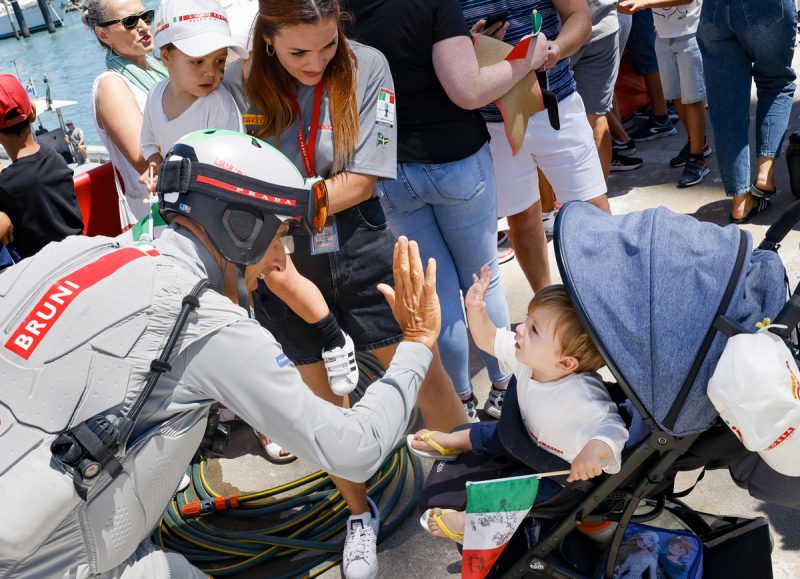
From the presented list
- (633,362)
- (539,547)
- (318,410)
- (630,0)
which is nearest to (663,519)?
(539,547)

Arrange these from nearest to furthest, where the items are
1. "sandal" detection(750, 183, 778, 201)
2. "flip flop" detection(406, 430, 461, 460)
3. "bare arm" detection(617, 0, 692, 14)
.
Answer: "flip flop" detection(406, 430, 461, 460), "sandal" detection(750, 183, 778, 201), "bare arm" detection(617, 0, 692, 14)

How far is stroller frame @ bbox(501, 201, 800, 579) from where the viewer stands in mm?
2025

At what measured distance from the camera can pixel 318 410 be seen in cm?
200

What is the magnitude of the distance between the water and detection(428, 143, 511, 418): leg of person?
456cm

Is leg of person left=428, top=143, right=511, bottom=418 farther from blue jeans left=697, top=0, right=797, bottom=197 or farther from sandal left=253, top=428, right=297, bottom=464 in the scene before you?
blue jeans left=697, top=0, right=797, bottom=197

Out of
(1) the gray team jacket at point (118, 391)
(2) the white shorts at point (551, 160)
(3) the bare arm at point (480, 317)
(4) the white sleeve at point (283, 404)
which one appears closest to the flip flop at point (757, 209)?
(2) the white shorts at point (551, 160)

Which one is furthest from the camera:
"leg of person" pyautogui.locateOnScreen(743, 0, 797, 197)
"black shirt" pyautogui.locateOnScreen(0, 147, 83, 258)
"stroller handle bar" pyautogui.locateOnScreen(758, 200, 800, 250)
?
"leg of person" pyautogui.locateOnScreen(743, 0, 797, 197)

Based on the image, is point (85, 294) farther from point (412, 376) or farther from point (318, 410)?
point (412, 376)

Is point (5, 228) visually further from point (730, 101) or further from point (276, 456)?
point (730, 101)

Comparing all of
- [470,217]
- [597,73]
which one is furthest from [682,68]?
[470,217]

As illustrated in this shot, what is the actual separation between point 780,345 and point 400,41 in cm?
177

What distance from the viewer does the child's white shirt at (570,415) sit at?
229 cm

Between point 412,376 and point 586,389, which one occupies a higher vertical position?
point 412,376

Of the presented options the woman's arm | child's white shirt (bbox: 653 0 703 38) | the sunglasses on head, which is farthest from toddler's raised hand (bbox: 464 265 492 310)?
child's white shirt (bbox: 653 0 703 38)
